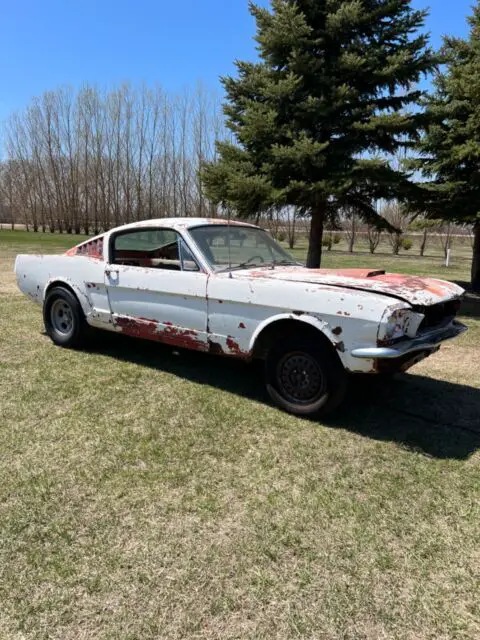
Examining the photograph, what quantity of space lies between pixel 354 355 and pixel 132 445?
5.74 ft

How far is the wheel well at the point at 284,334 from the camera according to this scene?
380cm

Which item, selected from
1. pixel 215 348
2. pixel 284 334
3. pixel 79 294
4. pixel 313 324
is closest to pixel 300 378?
pixel 284 334

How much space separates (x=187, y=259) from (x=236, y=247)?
535 mm

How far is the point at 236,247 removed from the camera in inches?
189

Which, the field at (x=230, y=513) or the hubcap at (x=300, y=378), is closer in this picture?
the field at (x=230, y=513)

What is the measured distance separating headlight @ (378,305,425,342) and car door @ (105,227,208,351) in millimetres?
1653

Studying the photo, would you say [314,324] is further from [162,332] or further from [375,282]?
[162,332]

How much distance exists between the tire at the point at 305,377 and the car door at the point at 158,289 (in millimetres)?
745

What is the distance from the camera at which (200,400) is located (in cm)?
430

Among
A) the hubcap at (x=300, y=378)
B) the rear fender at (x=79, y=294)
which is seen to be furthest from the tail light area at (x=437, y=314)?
the rear fender at (x=79, y=294)

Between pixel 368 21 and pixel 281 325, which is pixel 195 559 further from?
pixel 368 21

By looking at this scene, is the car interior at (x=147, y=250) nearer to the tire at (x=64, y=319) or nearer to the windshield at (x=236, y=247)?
the windshield at (x=236, y=247)

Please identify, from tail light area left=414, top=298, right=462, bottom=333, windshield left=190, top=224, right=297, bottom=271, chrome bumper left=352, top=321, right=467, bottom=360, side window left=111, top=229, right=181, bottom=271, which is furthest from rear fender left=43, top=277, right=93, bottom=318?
tail light area left=414, top=298, right=462, bottom=333

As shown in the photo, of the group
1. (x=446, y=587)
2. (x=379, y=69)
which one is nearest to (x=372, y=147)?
(x=379, y=69)
